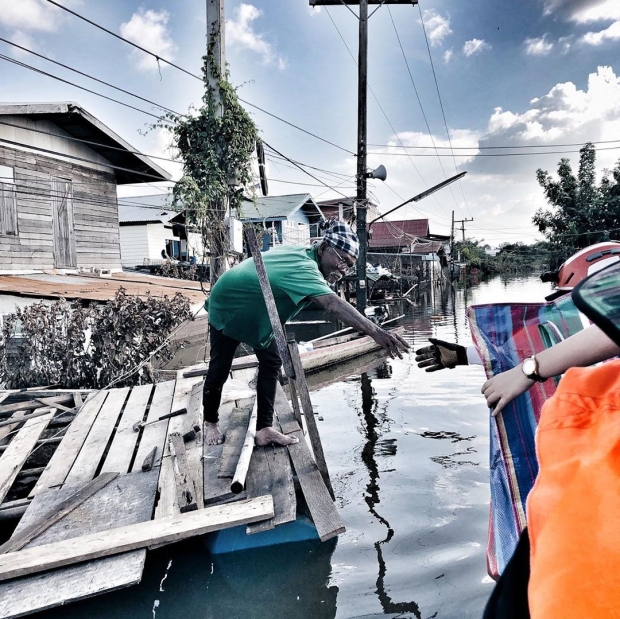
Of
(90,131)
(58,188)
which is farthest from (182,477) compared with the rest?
(90,131)

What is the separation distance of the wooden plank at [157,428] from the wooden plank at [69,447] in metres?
0.53

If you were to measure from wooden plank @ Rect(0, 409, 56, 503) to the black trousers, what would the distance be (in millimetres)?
1545

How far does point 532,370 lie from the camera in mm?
1220

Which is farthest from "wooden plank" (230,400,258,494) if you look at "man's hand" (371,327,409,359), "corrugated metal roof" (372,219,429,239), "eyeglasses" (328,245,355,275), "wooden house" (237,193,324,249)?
"corrugated metal roof" (372,219,429,239)

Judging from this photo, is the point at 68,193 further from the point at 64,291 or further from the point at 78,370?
the point at 78,370

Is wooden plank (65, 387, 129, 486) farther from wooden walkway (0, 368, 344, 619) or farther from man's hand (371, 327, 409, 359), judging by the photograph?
man's hand (371, 327, 409, 359)

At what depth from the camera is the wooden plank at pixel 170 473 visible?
2951 mm

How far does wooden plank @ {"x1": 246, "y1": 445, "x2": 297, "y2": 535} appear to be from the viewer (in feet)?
9.40

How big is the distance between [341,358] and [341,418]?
359cm

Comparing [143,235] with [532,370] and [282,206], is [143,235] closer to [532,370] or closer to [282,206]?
[282,206]

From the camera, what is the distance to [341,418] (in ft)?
22.7

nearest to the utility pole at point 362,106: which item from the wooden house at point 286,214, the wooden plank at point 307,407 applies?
the wooden house at point 286,214

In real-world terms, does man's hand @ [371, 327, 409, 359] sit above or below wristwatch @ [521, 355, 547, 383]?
below

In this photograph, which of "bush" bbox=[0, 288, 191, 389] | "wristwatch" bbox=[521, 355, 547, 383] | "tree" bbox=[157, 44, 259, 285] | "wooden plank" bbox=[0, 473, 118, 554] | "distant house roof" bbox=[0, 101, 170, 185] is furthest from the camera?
"distant house roof" bbox=[0, 101, 170, 185]
